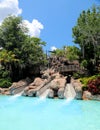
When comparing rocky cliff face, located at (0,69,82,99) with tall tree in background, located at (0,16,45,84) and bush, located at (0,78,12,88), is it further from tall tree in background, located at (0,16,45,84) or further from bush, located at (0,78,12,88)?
tall tree in background, located at (0,16,45,84)

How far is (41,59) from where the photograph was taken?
34.2 metres

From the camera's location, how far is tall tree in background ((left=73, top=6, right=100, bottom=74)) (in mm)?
31766

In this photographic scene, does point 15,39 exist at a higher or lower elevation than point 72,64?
higher

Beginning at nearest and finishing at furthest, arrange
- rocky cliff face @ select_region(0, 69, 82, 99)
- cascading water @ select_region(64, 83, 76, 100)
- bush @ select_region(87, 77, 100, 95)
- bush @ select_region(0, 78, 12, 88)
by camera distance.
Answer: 1. bush @ select_region(87, 77, 100, 95)
2. rocky cliff face @ select_region(0, 69, 82, 99)
3. cascading water @ select_region(64, 83, 76, 100)
4. bush @ select_region(0, 78, 12, 88)

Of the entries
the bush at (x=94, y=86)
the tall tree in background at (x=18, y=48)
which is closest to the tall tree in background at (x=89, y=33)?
the tall tree in background at (x=18, y=48)

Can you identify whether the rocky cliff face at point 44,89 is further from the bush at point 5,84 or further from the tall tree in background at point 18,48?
the tall tree in background at point 18,48

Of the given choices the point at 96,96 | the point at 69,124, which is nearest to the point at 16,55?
the point at 96,96

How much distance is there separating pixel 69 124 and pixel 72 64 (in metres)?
27.8

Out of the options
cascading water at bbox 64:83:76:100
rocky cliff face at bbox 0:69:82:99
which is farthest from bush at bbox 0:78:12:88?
cascading water at bbox 64:83:76:100

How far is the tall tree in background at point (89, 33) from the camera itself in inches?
A: 1251

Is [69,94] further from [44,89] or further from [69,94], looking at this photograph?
[44,89]

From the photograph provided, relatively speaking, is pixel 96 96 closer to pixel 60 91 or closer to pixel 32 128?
pixel 60 91

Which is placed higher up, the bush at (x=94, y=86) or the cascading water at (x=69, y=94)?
the bush at (x=94, y=86)

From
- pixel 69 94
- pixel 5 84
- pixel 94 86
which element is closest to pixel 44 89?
pixel 69 94
